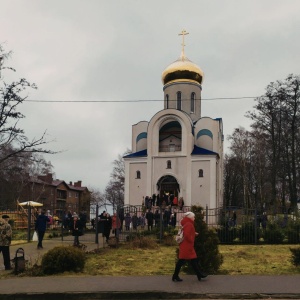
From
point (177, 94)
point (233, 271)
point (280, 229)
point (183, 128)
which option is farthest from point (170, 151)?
point (233, 271)

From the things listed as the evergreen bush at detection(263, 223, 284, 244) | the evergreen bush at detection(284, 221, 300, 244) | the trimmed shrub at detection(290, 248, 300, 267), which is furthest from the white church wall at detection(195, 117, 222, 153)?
the trimmed shrub at detection(290, 248, 300, 267)

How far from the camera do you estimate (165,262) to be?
13250 mm

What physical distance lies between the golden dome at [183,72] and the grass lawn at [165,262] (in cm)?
2905

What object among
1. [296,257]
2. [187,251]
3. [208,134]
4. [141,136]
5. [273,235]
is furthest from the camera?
[141,136]

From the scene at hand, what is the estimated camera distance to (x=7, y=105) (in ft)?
78.2

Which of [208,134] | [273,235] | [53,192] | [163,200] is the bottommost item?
[273,235]

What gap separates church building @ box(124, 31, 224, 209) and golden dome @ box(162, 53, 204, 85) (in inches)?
3.9

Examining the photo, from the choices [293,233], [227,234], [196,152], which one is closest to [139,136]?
[196,152]

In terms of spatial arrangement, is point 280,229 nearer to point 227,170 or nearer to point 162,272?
point 162,272

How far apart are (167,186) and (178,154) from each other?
122 inches

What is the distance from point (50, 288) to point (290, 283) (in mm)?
4979

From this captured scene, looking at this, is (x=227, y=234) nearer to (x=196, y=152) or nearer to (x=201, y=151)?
(x=196, y=152)

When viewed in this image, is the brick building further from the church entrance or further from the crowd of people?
the crowd of people

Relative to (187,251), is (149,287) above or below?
below
